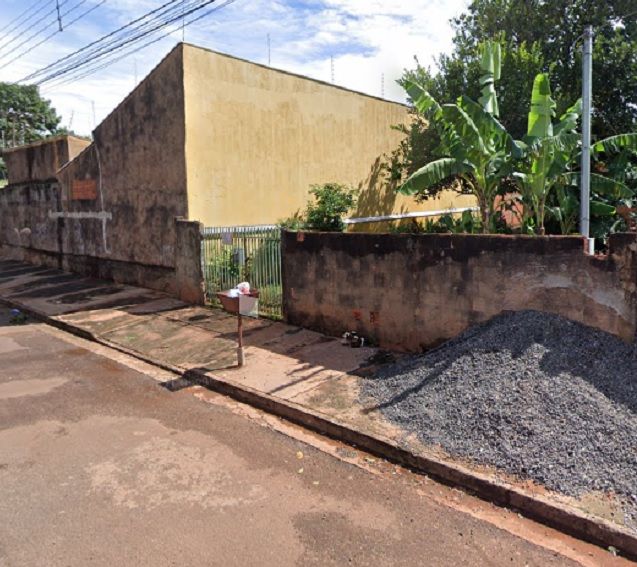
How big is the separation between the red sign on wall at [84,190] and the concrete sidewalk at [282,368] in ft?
10.8

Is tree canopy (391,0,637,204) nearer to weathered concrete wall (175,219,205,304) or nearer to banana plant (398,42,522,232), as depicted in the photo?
banana plant (398,42,522,232)

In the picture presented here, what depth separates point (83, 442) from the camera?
579cm

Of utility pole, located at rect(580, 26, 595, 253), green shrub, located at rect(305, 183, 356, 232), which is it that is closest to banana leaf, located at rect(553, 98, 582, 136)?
utility pole, located at rect(580, 26, 595, 253)

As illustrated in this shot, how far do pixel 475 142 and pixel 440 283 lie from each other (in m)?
2.18

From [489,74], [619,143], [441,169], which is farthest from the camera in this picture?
[489,74]

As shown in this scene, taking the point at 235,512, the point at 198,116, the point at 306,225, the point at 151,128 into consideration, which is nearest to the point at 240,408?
the point at 235,512

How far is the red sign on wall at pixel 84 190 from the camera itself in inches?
649

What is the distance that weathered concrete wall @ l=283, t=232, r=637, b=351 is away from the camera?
6.11 meters

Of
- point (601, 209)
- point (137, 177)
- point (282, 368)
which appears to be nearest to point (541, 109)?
point (601, 209)

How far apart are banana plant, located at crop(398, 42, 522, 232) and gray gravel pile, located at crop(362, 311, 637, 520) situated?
255cm

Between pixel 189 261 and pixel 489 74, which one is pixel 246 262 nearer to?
pixel 189 261

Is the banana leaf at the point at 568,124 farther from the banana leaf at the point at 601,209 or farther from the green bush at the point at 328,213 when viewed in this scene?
the green bush at the point at 328,213

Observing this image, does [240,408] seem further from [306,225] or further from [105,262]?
[105,262]

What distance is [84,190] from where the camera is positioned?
55.6 feet
